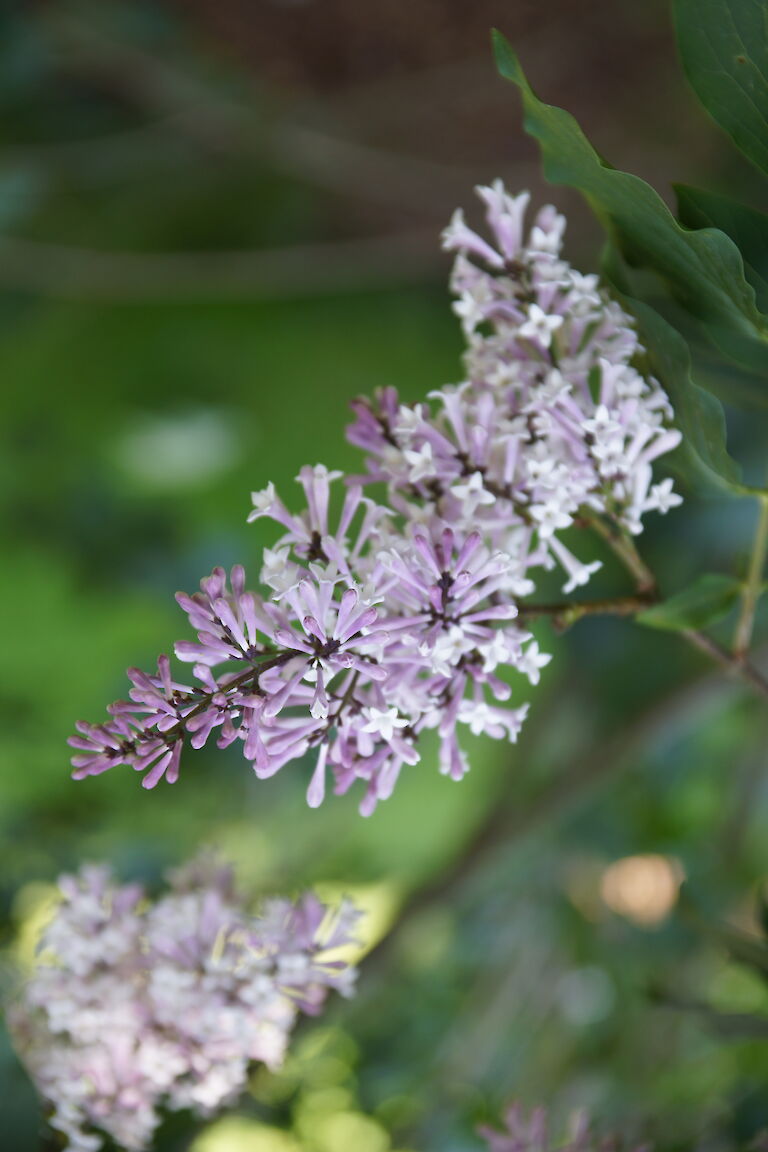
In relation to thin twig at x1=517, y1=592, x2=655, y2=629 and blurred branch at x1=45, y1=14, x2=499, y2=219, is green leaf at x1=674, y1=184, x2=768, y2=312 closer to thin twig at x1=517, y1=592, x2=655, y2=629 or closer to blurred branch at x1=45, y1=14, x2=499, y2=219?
thin twig at x1=517, y1=592, x2=655, y2=629

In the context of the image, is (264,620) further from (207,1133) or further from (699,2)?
(207,1133)

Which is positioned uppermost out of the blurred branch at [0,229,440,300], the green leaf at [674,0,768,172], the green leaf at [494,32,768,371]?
the blurred branch at [0,229,440,300]

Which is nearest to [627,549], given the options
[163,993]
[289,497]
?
[163,993]

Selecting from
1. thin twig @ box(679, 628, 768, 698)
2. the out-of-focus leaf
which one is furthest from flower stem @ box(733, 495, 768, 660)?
the out-of-focus leaf

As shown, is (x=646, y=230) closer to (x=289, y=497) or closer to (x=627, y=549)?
(x=627, y=549)

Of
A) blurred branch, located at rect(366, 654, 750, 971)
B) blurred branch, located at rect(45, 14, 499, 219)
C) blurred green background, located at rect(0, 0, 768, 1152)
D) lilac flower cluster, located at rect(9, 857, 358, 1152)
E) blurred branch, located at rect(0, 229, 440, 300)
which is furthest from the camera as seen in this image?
blurred branch, located at rect(0, 229, 440, 300)

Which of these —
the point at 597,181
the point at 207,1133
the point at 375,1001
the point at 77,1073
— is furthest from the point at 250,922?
the point at 375,1001

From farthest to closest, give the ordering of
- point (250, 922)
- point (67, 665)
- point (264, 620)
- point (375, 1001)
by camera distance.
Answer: point (67, 665) < point (375, 1001) < point (250, 922) < point (264, 620)
